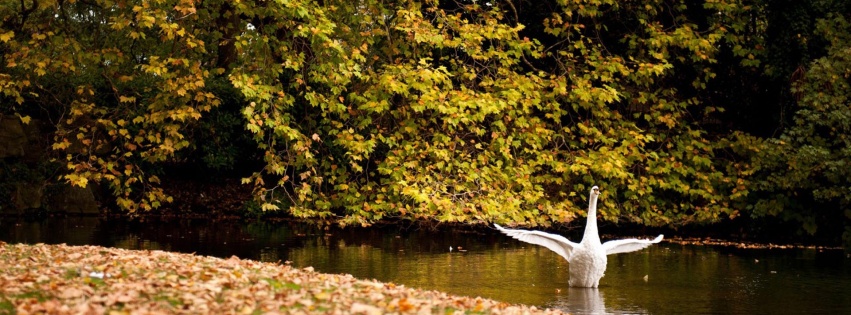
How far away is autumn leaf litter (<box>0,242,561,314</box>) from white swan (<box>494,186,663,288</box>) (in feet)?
13.6

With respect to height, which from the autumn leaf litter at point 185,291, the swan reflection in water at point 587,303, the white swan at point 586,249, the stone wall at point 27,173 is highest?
the stone wall at point 27,173

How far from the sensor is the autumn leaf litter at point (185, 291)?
8.25m

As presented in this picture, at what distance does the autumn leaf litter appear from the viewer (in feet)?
27.1

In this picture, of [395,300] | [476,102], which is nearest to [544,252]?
[476,102]

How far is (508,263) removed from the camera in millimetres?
18797

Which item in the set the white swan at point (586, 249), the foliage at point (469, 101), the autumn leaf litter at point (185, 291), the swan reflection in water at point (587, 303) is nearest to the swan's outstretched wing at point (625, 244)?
the white swan at point (586, 249)

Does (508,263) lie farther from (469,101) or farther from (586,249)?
(469,101)

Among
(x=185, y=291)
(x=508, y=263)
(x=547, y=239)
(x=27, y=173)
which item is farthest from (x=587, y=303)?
(x=27, y=173)

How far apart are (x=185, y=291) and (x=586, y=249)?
779 centimetres

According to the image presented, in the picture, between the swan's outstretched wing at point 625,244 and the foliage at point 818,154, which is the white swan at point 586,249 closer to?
the swan's outstretched wing at point 625,244

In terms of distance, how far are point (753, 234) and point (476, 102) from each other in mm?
9012

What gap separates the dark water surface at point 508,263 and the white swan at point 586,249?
31 centimetres

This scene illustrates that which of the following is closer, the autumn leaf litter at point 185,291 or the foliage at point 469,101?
the autumn leaf litter at point 185,291

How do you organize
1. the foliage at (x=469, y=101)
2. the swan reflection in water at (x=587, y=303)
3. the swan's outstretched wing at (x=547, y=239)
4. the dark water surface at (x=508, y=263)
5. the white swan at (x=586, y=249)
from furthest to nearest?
the foliage at (x=469, y=101)
the swan's outstretched wing at (x=547, y=239)
the white swan at (x=586, y=249)
the dark water surface at (x=508, y=263)
the swan reflection in water at (x=587, y=303)
